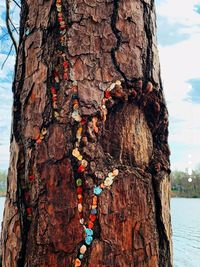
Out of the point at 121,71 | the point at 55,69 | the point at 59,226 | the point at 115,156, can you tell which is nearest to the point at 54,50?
the point at 55,69

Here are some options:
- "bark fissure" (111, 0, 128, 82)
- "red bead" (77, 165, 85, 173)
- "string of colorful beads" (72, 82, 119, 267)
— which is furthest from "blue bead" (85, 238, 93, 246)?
"bark fissure" (111, 0, 128, 82)

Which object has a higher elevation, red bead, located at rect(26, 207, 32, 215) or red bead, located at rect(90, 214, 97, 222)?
red bead, located at rect(26, 207, 32, 215)

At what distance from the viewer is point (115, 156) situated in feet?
2.73

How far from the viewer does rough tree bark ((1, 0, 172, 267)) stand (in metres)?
0.77

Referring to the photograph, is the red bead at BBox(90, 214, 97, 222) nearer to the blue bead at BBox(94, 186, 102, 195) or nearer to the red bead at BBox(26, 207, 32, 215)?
the blue bead at BBox(94, 186, 102, 195)

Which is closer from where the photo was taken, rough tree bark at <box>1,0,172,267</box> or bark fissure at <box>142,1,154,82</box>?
rough tree bark at <box>1,0,172,267</box>

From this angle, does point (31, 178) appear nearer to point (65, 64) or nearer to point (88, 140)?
point (88, 140)

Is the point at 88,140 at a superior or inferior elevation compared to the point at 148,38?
inferior

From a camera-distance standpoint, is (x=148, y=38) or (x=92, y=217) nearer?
(x=92, y=217)

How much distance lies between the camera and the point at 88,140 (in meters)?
0.80

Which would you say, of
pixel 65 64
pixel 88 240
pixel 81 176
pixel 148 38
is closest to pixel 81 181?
pixel 81 176

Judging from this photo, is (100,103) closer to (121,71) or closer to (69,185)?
(121,71)

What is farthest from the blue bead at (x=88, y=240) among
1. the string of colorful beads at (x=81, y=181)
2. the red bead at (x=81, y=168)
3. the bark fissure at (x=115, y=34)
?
the bark fissure at (x=115, y=34)

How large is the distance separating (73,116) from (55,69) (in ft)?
0.46
